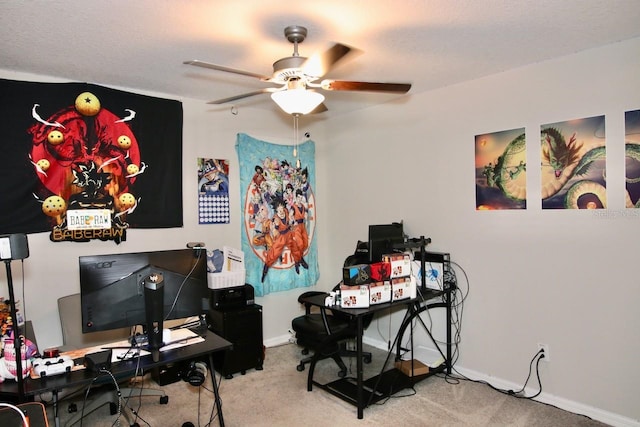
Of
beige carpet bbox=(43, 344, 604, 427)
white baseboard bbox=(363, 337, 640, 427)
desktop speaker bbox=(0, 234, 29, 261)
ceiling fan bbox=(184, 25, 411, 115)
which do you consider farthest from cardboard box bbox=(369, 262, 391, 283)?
desktop speaker bbox=(0, 234, 29, 261)

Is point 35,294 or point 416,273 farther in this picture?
point 416,273

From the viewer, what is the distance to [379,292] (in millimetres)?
2898

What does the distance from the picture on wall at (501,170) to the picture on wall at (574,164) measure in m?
0.15

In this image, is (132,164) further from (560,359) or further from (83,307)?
(560,359)

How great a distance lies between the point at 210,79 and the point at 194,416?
8.37 ft

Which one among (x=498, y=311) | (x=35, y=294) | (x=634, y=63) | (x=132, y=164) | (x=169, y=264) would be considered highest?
(x=634, y=63)

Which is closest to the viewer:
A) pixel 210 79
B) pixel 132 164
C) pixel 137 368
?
pixel 137 368

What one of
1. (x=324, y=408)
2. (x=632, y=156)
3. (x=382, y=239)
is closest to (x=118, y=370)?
(x=324, y=408)

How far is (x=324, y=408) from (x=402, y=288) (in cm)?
105

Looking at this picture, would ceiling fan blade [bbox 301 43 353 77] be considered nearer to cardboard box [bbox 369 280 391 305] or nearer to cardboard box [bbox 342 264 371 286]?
cardboard box [bbox 342 264 371 286]

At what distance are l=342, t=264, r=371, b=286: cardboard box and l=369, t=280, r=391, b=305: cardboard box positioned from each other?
0.22ft

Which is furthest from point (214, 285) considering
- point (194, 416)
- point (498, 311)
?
point (498, 311)

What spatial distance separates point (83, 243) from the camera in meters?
3.23

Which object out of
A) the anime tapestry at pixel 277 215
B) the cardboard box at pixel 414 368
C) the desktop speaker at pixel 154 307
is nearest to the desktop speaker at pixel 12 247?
the desktop speaker at pixel 154 307
